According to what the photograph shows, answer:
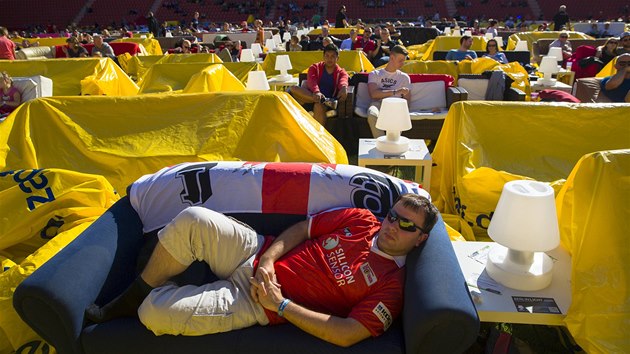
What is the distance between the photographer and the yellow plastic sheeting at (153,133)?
3.58 meters

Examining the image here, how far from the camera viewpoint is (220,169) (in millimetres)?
2738

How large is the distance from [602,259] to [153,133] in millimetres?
3046

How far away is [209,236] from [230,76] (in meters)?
3.68

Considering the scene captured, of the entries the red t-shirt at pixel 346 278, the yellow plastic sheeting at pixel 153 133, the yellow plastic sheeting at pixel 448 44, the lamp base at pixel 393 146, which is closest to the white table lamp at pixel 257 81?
the yellow plastic sheeting at pixel 153 133

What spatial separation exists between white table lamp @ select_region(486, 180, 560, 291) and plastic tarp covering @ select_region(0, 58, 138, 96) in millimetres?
6237

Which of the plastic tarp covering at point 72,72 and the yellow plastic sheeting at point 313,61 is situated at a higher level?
the plastic tarp covering at point 72,72

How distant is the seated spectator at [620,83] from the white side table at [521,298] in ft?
12.3

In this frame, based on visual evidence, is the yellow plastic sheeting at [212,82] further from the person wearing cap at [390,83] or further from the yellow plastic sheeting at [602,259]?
the yellow plastic sheeting at [602,259]

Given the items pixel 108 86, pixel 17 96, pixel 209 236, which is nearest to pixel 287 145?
pixel 209 236

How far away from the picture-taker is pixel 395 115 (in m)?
3.76

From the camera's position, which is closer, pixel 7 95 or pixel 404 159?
pixel 404 159

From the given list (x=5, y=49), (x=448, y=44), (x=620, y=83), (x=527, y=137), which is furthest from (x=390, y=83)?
(x=5, y=49)

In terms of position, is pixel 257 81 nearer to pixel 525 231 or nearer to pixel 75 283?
pixel 75 283

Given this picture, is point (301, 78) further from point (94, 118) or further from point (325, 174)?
point (325, 174)
